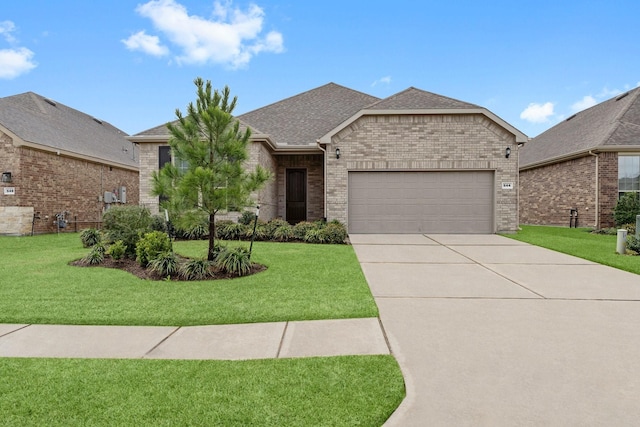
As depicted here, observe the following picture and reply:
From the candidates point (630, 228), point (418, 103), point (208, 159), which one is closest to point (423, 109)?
point (418, 103)

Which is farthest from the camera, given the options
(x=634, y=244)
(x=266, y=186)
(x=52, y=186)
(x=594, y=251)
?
(x=52, y=186)

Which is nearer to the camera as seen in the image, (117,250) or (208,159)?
(208,159)

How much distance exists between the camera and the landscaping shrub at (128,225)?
7734 mm

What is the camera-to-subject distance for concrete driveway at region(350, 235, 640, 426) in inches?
86.7

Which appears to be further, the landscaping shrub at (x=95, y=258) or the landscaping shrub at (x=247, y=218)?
the landscaping shrub at (x=247, y=218)

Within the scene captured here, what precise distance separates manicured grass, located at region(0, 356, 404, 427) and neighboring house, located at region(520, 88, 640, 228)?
17.4 meters

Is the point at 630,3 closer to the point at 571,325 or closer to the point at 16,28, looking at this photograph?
the point at 571,325

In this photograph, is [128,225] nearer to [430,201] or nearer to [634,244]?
[430,201]

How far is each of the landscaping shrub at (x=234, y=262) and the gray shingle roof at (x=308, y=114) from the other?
9.44m

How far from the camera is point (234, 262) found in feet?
20.5

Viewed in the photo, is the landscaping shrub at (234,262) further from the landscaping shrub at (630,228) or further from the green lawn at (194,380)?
the landscaping shrub at (630,228)

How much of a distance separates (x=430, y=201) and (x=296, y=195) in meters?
6.16

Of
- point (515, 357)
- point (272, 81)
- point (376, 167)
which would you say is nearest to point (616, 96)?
point (376, 167)

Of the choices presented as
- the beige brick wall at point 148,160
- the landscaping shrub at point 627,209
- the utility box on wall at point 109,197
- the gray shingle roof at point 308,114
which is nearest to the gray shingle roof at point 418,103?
the gray shingle roof at point 308,114
